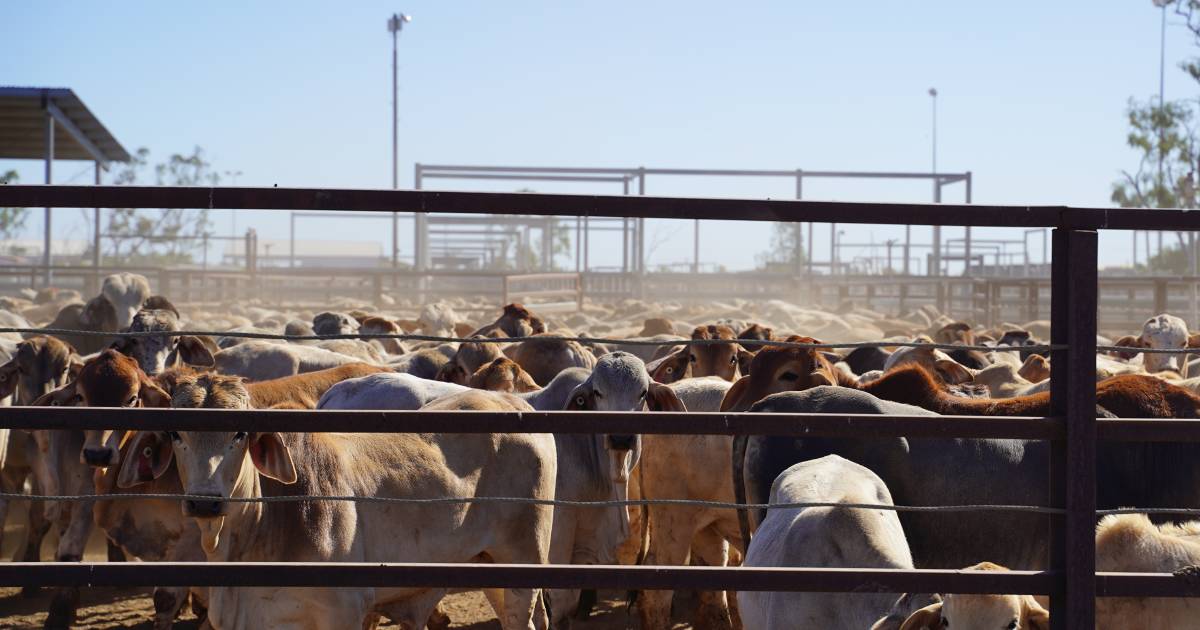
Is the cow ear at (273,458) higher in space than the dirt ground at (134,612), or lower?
higher

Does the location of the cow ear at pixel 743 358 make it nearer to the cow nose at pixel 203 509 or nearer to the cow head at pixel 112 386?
the cow head at pixel 112 386

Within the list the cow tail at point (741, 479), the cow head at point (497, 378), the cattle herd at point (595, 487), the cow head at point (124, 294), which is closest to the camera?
the cattle herd at point (595, 487)

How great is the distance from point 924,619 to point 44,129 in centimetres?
2128

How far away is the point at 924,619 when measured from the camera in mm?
3578

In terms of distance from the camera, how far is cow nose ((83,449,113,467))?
5910 mm

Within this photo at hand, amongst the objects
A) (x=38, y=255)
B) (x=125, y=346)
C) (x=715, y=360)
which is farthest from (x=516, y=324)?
(x=38, y=255)

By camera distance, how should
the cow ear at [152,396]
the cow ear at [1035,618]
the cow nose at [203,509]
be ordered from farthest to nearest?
the cow ear at [152,396], the cow nose at [203,509], the cow ear at [1035,618]

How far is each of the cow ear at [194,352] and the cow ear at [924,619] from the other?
7.37 m

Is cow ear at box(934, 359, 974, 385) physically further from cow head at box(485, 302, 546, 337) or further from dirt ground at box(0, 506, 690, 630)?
cow head at box(485, 302, 546, 337)

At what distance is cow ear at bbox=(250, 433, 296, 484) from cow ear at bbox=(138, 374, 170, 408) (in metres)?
1.93

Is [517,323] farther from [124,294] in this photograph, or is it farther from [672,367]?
[124,294]

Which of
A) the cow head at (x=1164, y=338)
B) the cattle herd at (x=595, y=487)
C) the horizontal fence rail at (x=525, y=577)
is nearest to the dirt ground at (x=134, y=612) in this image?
the cattle herd at (x=595, y=487)

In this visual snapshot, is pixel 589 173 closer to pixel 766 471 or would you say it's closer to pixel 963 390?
pixel 963 390

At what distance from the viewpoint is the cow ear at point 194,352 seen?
31.7 ft
